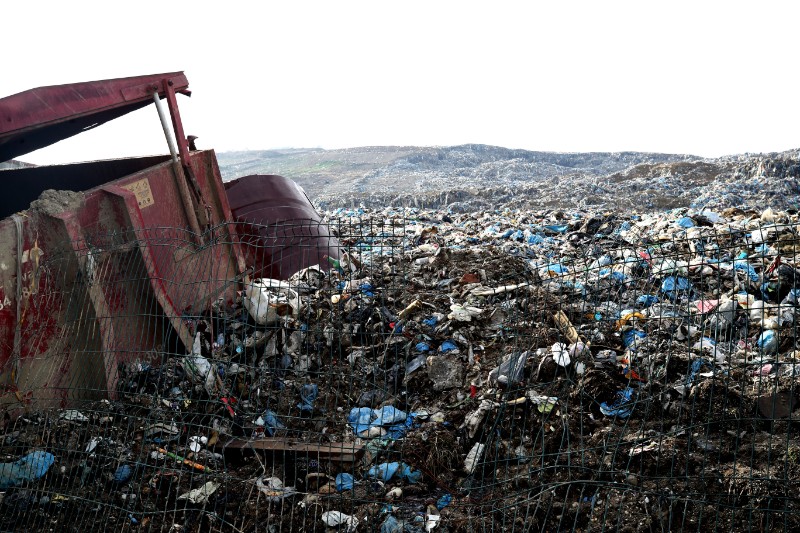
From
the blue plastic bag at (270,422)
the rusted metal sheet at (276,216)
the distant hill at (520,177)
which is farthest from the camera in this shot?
the distant hill at (520,177)

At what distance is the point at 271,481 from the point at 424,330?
147 cm

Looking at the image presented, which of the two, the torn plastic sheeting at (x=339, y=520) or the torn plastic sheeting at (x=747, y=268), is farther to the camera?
the torn plastic sheeting at (x=747, y=268)

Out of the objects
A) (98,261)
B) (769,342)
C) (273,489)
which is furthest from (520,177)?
Result: (273,489)

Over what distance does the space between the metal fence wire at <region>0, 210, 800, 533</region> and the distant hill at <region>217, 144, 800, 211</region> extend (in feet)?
32.9

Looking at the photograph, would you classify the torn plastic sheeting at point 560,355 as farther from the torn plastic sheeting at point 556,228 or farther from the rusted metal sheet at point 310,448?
the torn plastic sheeting at point 556,228

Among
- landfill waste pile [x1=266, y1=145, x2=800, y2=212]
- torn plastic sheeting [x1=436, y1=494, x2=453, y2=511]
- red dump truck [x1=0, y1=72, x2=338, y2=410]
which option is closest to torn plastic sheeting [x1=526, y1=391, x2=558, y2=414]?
torn plastic sheeting [x1=436, y1=494, x2=453, y2=511]

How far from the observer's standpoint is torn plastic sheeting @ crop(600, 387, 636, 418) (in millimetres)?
3105

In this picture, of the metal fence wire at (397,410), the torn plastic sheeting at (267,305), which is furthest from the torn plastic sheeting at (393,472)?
the torn plastic sheeting at (267,305)

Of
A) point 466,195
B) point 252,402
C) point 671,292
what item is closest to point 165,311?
point 252,402

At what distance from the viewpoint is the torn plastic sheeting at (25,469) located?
324 centimetres

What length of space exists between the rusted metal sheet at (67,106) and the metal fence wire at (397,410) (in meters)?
0.79

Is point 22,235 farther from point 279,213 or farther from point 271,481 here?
point 279,213

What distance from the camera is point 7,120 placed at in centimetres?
371

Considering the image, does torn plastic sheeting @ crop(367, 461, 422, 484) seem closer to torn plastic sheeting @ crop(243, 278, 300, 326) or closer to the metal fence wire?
the metal fence wire
